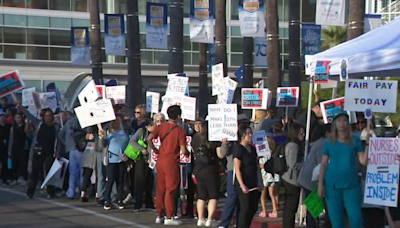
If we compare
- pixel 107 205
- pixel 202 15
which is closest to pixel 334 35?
pixel 202 15

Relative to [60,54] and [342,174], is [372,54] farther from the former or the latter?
[60,54]

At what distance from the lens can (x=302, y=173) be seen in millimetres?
9727

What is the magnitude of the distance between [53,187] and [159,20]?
7877 mm

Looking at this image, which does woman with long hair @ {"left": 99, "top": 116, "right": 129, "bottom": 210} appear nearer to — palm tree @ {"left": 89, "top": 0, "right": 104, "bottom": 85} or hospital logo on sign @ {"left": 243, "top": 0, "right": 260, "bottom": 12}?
hospital logo on sign @ {"left": 243, "top": 0, "right": 260, "bottom": 12}

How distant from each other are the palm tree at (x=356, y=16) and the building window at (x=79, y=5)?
32.3 metres

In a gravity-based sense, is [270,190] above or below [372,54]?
below

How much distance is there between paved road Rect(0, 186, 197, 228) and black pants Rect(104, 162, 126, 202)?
307 millimetres

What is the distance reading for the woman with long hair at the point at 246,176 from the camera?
1045cm

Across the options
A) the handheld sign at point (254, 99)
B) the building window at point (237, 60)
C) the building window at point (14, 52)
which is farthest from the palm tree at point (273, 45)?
the building window at point (237, 60)

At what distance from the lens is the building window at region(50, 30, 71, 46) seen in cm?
4403

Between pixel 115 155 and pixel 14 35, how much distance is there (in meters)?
31.0

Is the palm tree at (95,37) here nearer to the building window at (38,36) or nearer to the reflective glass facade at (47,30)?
the reflective glass facade at (47,30)

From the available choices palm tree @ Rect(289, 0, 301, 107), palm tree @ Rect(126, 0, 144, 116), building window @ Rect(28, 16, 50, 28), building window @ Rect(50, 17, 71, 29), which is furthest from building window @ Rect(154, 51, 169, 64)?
palm tree @ Rect(289, 0, 301, 107)

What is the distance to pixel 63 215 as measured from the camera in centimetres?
1306
